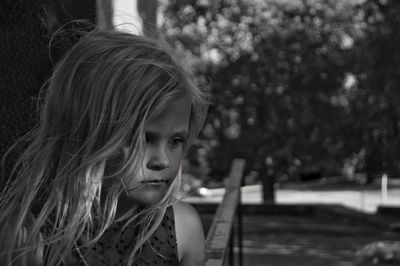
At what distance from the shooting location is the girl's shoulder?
1.28 meters

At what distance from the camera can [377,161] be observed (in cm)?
1978

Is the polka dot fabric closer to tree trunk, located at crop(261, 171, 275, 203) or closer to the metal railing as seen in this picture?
the metal railing

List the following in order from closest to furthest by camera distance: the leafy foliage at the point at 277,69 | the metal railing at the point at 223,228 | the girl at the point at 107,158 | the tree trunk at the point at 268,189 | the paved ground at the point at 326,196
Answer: the girl at the point at 107,158 < the metal railing at the point at 223,228 < the leafy foliage at the point at 277,69 < the tree trunk at the point at 268,189 < the paved ground at the point at 326,196

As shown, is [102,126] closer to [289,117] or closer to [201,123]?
[201,123]

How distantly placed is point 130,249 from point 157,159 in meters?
0.15

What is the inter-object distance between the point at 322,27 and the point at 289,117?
2.71 m

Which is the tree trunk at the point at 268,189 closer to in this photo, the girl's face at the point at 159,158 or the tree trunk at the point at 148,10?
the tree trunk at the point at 148,10

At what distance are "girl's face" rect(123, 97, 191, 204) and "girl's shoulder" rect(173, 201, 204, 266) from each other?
80 mm

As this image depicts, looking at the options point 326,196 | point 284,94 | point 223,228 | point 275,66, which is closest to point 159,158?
point 223,228

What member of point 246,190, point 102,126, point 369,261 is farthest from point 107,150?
point 246,190

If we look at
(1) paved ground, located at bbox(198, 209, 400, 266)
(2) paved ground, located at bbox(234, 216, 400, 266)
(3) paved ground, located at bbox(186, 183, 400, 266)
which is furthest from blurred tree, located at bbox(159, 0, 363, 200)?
(2) paved ground, located at bbox(234, 216, 400, 266)

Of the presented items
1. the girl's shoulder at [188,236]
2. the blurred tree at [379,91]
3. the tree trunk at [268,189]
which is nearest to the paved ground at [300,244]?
the blurred tree at [379,91]

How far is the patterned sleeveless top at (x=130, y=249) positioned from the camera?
120 centimetres

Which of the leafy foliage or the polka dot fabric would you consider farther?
the leafy foliage
